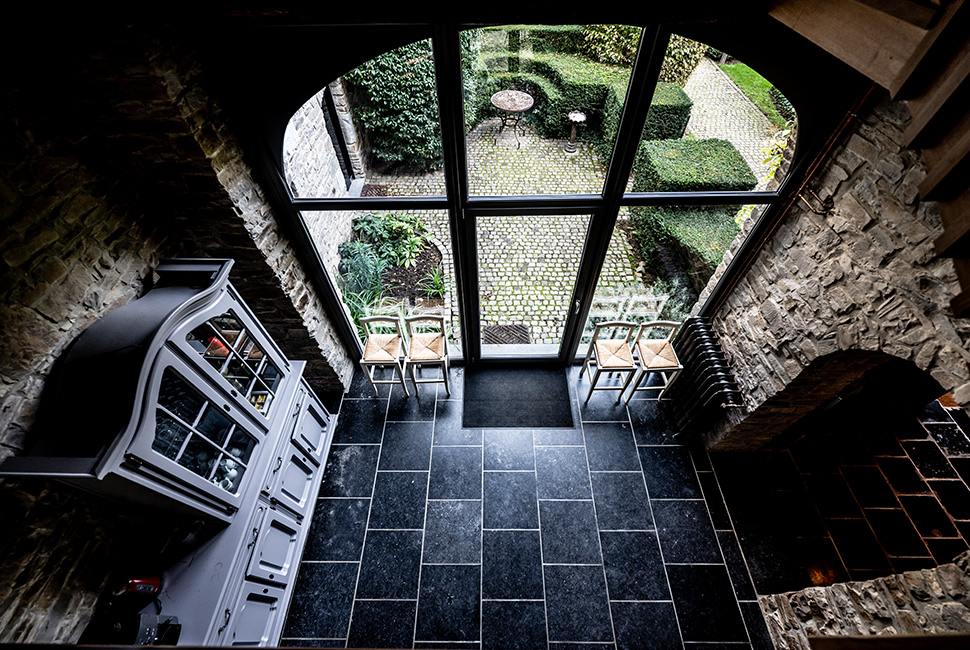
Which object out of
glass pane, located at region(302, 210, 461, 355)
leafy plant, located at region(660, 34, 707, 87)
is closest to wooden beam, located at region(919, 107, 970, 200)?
leafy plant, located at region(660, 34, 707, 87)

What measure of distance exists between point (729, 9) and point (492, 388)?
3218 millimetres

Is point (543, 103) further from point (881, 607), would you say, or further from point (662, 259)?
point (881, 607)

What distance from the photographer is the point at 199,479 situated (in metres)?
2.12

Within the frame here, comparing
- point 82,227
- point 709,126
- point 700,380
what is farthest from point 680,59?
point 82,227

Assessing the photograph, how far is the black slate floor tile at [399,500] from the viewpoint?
3.29m

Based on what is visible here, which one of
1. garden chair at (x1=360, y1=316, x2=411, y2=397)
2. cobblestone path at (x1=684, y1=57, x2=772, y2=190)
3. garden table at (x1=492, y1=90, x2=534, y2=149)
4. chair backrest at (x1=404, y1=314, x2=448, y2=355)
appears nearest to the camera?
cobblestone path at (x1=684, y1=57, x2=772, y2=190)

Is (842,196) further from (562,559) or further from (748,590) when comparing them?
(562,559)

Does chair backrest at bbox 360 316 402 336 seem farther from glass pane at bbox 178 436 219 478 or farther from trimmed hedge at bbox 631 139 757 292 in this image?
trimmed hedge at bbox 631 139 757 292

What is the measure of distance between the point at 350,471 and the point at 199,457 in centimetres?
150

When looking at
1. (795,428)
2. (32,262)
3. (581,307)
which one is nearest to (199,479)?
(32,262)

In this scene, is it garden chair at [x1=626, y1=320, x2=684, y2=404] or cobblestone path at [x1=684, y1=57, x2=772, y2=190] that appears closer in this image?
cobblestone path at [x1=684, y1=57, x2=772, y2=190]

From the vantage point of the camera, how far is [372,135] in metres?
2.82

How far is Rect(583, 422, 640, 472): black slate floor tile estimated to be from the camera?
3.60m

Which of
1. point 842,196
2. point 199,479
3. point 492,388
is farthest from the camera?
point 492,388
